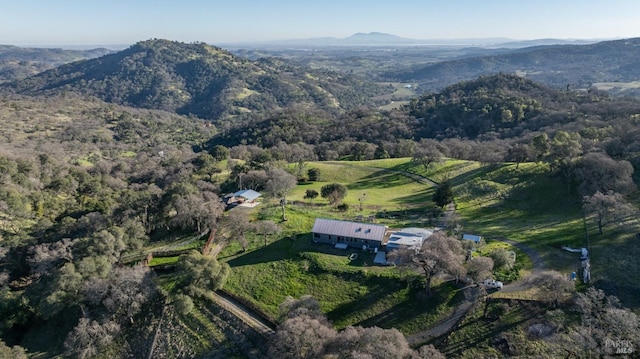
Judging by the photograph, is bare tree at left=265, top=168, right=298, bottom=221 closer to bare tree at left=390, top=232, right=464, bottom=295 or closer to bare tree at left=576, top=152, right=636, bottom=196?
bare tree at left=390, top=232, right=464, bottom=295

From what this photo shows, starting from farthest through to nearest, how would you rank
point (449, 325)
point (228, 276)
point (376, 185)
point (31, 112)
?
point (31, 112) → point (376, 185) → point (228, 276) → point (449, 325)

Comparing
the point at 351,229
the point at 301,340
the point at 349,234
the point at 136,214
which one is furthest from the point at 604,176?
the point at 136,214

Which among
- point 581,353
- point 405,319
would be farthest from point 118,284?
point 581,353

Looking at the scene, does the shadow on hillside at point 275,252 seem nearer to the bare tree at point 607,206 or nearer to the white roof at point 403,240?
the white roof at point 403,240

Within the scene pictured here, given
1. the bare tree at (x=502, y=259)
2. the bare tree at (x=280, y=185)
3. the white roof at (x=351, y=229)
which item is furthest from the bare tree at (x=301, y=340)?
the bare tree at (x=280, y=185)

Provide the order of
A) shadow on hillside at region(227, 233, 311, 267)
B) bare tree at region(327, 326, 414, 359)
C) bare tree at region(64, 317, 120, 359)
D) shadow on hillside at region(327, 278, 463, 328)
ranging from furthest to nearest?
1. shadow on hillside at region(227, 233, 311, 267)
2. bare tree at region(64, 317, 120, 359)
3. shadow on hillside at region(327, 278, 463, 328)
4. bare tree at region(327, 326, 414, 359)

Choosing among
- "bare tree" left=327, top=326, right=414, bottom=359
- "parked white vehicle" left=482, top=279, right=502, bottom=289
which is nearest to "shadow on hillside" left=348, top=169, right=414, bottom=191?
"parked white vehicle" left=482, top=279, right=502, bottom=289

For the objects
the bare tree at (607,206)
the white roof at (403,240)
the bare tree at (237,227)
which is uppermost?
the bare tree at (607,206)

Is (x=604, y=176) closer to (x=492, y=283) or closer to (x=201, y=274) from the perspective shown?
(x=492, y=283)

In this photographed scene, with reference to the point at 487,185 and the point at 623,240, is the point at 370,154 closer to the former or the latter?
the point at 487,185
